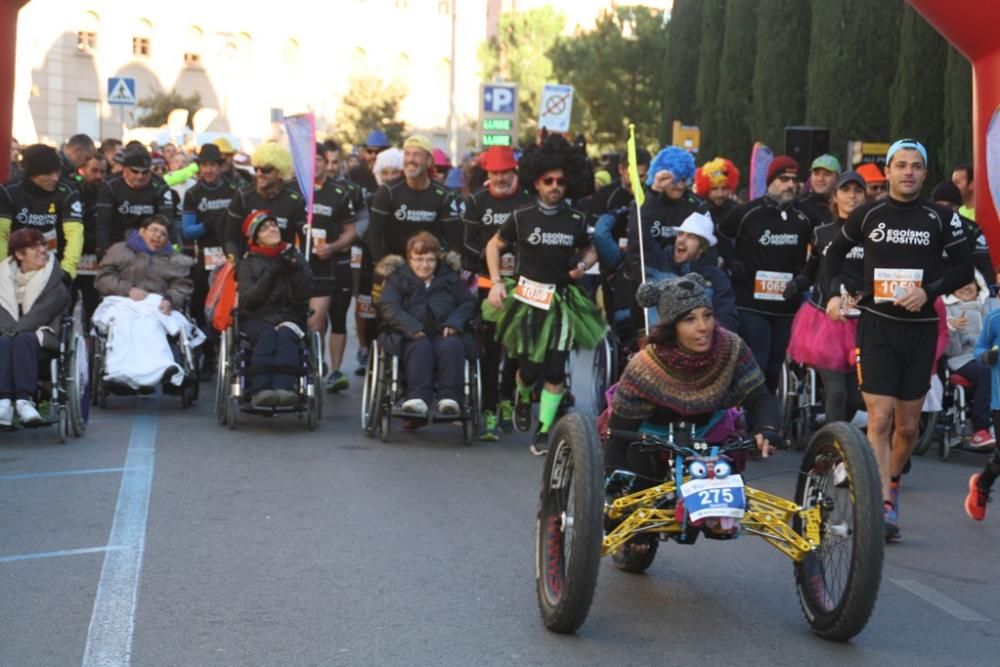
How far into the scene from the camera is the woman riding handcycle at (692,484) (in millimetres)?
6246

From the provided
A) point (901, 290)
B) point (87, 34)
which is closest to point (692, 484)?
point (901, 290)

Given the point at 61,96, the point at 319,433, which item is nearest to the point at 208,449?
the point at 319,433

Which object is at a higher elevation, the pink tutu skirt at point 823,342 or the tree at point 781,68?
the tree at point 781,68

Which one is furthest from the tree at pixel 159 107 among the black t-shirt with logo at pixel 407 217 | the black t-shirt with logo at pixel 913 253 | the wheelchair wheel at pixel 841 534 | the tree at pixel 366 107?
the wheelchair wheel at pixel 841 534

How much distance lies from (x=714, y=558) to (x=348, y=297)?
7728mm

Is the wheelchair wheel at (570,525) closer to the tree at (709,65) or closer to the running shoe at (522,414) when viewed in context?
the running shoe at (522,414)

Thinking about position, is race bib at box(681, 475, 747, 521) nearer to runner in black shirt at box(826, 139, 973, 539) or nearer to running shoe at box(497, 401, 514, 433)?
runner in black shirt at box(826, 139, 973, 539)

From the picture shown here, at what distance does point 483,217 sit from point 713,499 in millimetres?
6597

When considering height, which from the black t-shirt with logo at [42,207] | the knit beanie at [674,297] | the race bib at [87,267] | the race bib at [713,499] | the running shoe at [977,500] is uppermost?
the black t-shirt with logo at [42,207]

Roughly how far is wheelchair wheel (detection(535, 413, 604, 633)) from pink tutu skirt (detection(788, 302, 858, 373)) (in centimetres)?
479

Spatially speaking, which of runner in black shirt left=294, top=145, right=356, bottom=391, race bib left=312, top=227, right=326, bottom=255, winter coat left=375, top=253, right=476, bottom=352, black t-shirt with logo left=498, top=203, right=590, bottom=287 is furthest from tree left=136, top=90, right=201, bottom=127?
black t-shirt with logo left=498, top=203, right=590, bottom=287

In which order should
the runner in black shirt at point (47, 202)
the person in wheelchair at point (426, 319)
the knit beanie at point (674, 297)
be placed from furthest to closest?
1. the runner in black shirt at point (47, 202)
2. the person in wheelchair at point (426, 319)
3. the knit beanie at point (674, 297)

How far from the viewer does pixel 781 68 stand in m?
29.4

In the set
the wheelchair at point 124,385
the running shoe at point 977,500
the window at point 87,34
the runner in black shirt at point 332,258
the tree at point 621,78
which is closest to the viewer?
the running shoe at point 977,500
